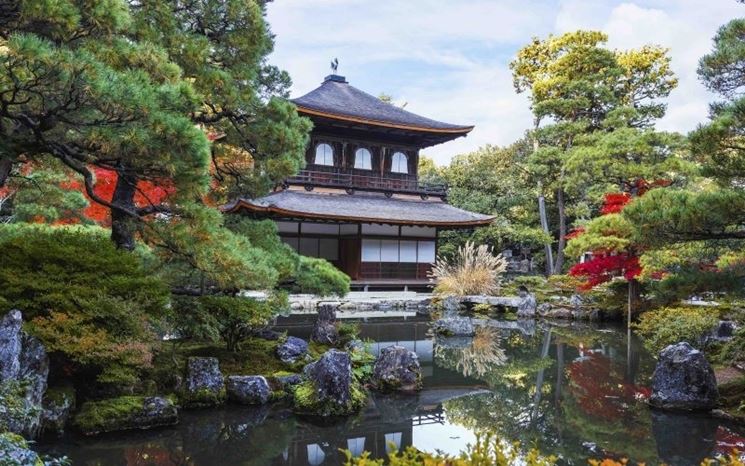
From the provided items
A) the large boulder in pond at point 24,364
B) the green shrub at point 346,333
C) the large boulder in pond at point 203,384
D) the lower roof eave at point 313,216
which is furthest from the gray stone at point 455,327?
the large boulder in pond at point 24,364

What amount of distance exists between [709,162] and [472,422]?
12.7 ft

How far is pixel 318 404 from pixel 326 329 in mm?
3020

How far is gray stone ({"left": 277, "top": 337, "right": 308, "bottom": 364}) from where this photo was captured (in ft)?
25.5

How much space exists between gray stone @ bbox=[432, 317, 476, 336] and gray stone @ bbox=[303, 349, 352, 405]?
22.0 feet

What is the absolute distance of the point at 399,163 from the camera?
21219mm

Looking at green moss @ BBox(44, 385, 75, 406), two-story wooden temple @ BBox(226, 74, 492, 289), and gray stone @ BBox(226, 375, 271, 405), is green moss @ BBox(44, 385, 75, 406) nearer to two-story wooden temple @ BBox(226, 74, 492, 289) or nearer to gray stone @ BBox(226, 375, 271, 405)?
gray stone @ BBox(226, 375, 271, 405)

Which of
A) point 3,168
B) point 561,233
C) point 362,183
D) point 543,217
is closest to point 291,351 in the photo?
point 3,168

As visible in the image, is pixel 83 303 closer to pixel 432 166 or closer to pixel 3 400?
pixel 3 400

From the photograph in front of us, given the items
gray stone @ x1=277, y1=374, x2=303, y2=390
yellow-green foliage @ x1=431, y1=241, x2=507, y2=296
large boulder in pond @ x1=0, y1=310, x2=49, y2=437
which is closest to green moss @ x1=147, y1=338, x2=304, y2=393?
gray stone @ x1=277, y1=374, x2=303, y2=390

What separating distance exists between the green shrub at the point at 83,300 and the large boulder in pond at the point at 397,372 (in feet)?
10.2

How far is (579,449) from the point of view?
5.23 meters

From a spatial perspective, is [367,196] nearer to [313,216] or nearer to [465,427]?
[313,216]

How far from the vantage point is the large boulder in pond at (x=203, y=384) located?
6.36 meters

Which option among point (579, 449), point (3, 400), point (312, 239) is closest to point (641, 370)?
point (579, 449)
